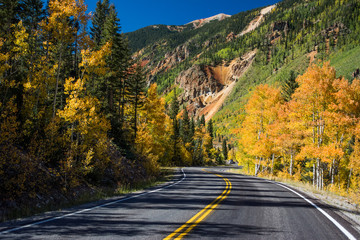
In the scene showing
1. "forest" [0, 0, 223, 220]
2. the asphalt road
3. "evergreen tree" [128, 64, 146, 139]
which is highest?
"evergreen tree" [128, 64, 146, 139]

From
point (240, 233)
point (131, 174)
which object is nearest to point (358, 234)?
point (240, 233)

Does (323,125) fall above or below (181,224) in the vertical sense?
above

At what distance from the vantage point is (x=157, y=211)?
729 cm

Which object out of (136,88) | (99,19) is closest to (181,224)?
(136,88)

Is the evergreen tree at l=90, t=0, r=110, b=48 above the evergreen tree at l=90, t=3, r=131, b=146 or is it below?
above

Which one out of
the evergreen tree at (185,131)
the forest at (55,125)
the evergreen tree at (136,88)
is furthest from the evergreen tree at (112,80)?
the evergreen tree at (185,131)

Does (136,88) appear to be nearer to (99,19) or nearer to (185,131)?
(99,19)

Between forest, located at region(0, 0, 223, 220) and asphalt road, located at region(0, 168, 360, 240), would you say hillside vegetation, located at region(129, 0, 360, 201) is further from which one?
forest, located at region(0, 0, 223, 220)

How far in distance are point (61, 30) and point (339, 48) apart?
178153 mm

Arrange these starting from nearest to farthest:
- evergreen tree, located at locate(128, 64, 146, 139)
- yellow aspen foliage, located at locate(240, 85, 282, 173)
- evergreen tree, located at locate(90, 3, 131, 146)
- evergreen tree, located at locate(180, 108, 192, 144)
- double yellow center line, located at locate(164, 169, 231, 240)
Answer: double yellow center line, located at locate(164, 169, 231, 240), evergreen tree, located at locate(90, 3, 131, 146), yellow aspen foliage, located at locate(240, 85, 282, 173), evergreen tree, located at locate(128, 64, 146, 139), evergreen tree, located at locate(180, 108, 192, 144)

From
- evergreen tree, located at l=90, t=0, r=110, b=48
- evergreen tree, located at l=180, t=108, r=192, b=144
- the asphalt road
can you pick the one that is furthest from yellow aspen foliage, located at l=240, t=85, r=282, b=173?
evergreen tree, located at l=180, t=108, r=192, b=144

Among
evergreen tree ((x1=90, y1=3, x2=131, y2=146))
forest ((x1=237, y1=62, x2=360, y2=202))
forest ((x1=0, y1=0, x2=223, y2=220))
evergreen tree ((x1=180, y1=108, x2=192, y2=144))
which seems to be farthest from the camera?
evergreen tree ((x1=180, y1=108, x2=192, y2=144))

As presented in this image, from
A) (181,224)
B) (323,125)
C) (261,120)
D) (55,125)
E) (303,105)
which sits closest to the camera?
(181,224)

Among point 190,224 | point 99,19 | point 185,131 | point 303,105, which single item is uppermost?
point 99,19
